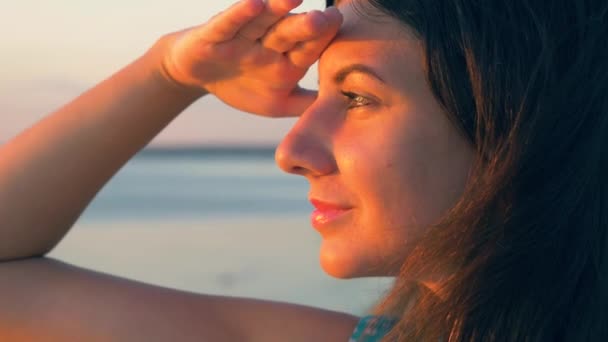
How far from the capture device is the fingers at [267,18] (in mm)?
2119

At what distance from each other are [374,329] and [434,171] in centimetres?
65

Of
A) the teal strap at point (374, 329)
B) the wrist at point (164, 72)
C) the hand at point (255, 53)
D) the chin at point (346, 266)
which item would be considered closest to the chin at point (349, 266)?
the chin at point (346, 266)

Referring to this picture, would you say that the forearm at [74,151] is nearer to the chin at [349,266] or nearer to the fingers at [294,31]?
the fingers at [294,31]

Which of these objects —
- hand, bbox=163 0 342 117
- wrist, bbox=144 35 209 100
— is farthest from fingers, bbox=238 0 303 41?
wrist, bbox=144 35 209 100

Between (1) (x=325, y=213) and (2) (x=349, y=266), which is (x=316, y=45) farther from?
(2) (x=349, y=266)

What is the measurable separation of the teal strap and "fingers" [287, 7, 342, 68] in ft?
2.68

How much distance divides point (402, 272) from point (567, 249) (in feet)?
1.39

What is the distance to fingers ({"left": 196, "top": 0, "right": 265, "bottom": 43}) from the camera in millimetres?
2164

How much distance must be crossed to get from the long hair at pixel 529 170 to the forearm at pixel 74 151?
3.45 ft

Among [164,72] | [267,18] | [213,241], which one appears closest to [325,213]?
[267,18]

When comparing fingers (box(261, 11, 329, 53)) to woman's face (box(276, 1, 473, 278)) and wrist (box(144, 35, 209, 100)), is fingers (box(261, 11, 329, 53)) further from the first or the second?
wrist (box(144, 35, 209, 100))

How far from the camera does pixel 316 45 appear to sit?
2.22 meters

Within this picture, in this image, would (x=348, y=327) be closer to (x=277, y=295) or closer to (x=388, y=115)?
(x=388, y=115)

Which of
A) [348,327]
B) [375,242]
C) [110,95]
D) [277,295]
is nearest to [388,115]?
[375,242]
